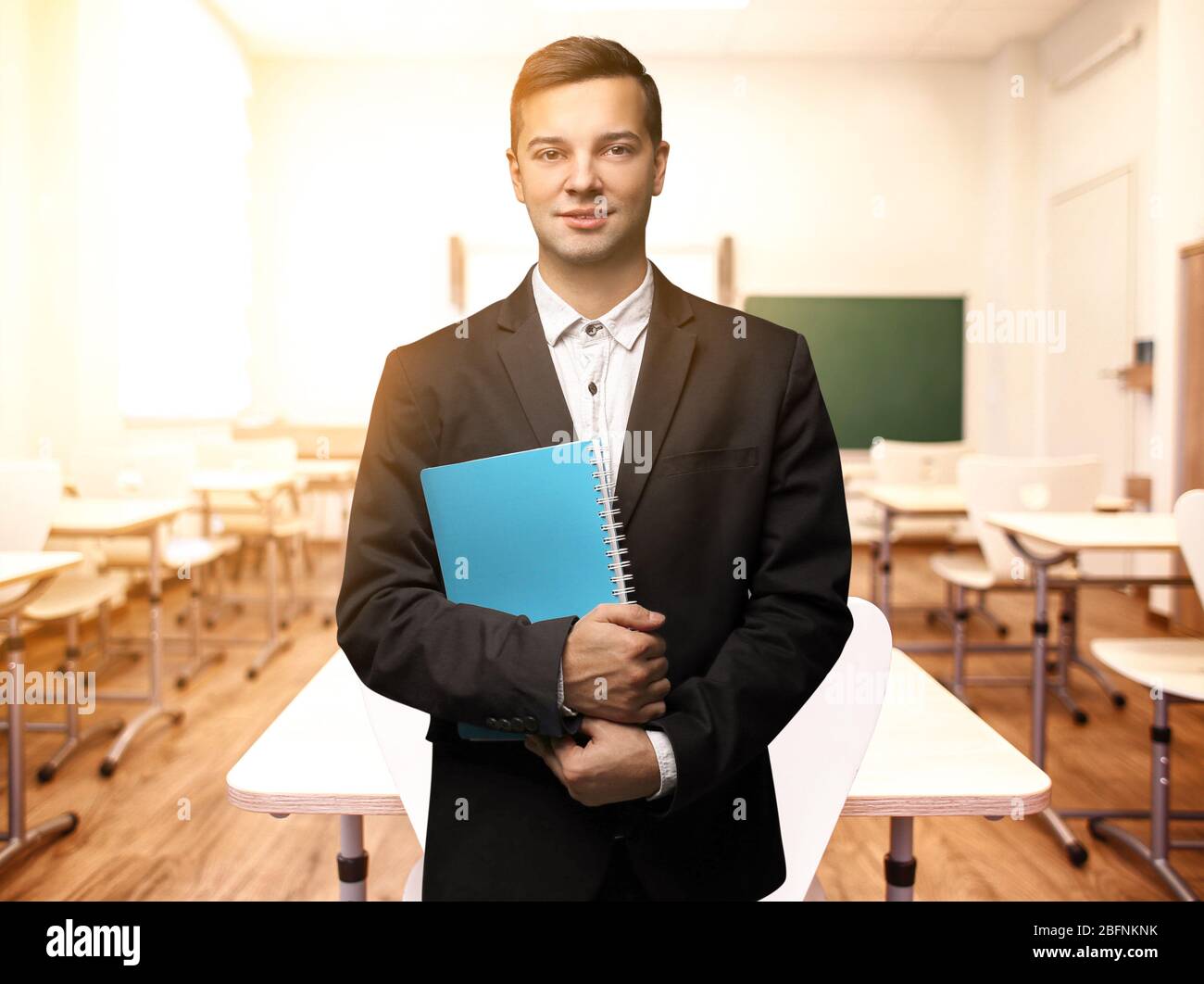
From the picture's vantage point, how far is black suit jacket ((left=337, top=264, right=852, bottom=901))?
0.79 m

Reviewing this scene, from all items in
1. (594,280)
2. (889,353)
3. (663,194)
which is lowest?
(594,280)

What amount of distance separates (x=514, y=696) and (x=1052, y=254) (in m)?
6.32

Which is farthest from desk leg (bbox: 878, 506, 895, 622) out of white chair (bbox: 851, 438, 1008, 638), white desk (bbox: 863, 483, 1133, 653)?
white chair (bbox: 851, 438, 1008, 638)

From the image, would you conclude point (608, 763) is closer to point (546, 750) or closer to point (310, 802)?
point (546, 750)

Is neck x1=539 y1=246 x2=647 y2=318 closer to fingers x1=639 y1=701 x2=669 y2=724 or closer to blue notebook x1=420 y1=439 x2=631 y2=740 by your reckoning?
blue notebook x1=420 y1=439 x2=631 y2=740

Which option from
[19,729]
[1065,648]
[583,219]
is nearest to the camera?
[583,219]

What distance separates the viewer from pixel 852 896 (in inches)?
79.4

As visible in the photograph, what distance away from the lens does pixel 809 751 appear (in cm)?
112

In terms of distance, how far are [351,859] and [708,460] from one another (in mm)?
799

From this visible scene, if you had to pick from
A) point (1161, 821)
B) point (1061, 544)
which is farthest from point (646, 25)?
point (1161, 821)

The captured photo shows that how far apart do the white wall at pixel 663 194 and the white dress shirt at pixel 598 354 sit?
280 centimetres

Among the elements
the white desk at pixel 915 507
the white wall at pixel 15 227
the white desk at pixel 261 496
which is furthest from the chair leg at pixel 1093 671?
the white wall at pixel 15 227

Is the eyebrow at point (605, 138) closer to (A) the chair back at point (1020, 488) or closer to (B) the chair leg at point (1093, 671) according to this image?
(A) the chair back at point (1020, 488)

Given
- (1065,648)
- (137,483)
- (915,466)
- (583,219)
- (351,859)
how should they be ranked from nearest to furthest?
(583,219)
(351,859)
(1065,648)
(137,483)
(915,466)
